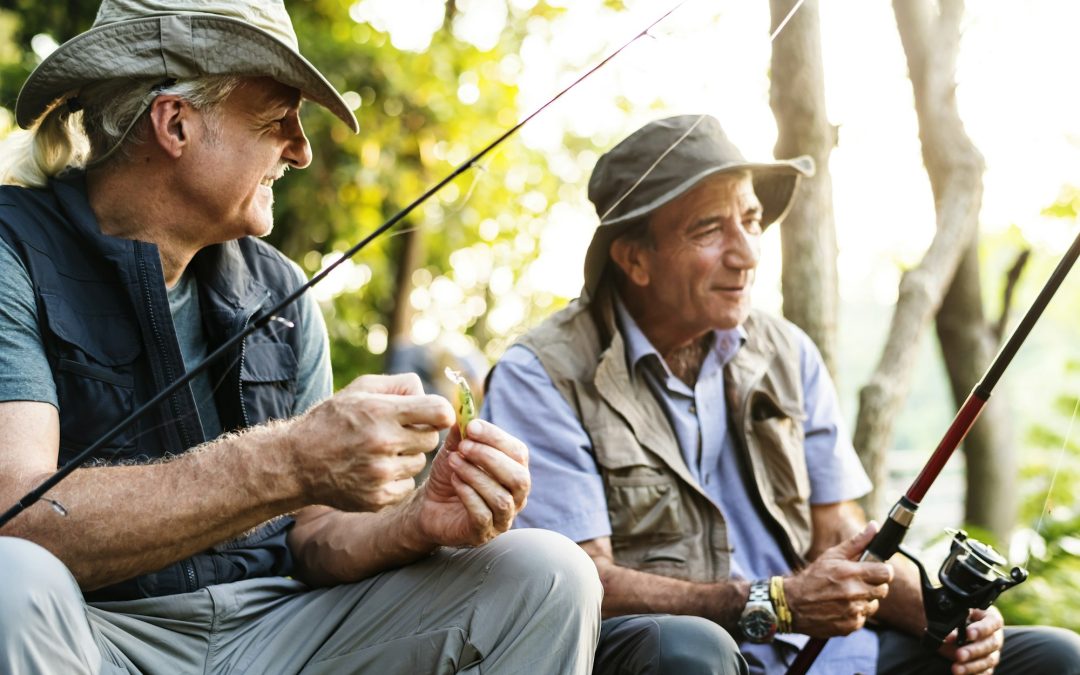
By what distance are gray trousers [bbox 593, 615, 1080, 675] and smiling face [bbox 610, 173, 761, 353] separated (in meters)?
0.96

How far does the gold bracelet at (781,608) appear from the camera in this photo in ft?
9.24

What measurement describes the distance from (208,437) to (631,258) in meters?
1.45

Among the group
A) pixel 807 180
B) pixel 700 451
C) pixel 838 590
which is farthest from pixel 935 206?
pixel 838 590

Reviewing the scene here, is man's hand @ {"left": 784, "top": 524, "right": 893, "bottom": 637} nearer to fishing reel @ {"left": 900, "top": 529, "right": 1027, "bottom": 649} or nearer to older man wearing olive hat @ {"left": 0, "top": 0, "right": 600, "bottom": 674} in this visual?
fishing reel @ {"left": 900, "top": 529, "right": 1027, "bottom": 649}

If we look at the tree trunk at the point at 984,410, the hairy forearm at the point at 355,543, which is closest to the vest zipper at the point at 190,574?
the hairy forearm at the point at 355,543

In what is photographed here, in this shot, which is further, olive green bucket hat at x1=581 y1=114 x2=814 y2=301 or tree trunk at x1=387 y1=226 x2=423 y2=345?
tree trunk at x1=387 y1=226 x2=423 y2=345

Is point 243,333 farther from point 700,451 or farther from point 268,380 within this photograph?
point 700,451

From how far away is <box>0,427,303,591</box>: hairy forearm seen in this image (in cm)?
204

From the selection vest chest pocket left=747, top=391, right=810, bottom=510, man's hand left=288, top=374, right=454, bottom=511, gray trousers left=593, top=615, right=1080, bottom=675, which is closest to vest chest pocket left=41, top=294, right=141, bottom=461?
man's hand left=288, top=374, right=454, bottom=511

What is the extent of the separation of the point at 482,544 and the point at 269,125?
110 centimetres

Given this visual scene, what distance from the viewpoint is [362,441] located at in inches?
83.0

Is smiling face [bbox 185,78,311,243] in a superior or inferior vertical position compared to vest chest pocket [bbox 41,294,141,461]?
superior

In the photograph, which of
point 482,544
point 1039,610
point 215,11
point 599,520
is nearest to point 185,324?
point 215,11

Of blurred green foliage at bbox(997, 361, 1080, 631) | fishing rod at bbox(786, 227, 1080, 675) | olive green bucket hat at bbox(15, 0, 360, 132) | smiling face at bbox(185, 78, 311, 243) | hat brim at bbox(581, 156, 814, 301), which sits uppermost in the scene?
olive green bucket hat at bbox(15, 0, 360, 132)
